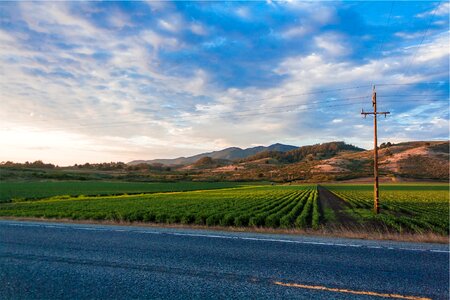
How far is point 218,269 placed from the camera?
23.9 ft

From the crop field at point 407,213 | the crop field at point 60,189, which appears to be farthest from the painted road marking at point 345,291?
the crop field at point 60,189

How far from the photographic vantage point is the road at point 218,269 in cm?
603

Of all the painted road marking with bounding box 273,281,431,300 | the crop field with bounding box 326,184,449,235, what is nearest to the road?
the painted road marking with bounding box 273,281,431,300

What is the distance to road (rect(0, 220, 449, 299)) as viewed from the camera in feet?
19.8

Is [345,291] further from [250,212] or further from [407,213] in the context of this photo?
[407,213]

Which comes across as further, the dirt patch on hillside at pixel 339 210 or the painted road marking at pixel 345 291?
the dirt patch on hillside at pixel 339 210

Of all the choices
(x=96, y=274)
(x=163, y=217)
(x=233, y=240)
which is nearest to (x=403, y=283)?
(x=233, y=240)

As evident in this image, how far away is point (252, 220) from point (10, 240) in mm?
12595

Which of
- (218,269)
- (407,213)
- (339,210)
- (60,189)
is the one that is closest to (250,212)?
(339,210)

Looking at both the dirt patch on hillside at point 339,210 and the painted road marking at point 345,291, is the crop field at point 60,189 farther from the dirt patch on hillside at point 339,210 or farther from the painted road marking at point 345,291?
the painted road marking at point 345,291

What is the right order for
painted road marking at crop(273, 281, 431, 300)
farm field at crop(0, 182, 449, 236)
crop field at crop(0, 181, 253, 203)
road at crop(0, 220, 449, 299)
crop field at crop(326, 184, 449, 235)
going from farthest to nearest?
crop field at crop(0, 181, 253, 203)
crop field at crop(326, 184, 449, 235)
farm field at crop(0, 182, 449, 236)
road at crop(0, 220, 449, 299)
painted road marking at crop(273, 281, 431, 300)

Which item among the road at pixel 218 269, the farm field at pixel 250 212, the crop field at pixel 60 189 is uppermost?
the road at pixel 218 269

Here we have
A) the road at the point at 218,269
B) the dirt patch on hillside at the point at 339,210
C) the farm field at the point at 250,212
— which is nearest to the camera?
the road at the point at 218,269

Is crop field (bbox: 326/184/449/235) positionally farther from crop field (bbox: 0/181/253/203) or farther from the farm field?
crop field (bbox: 0/181/253/203)
